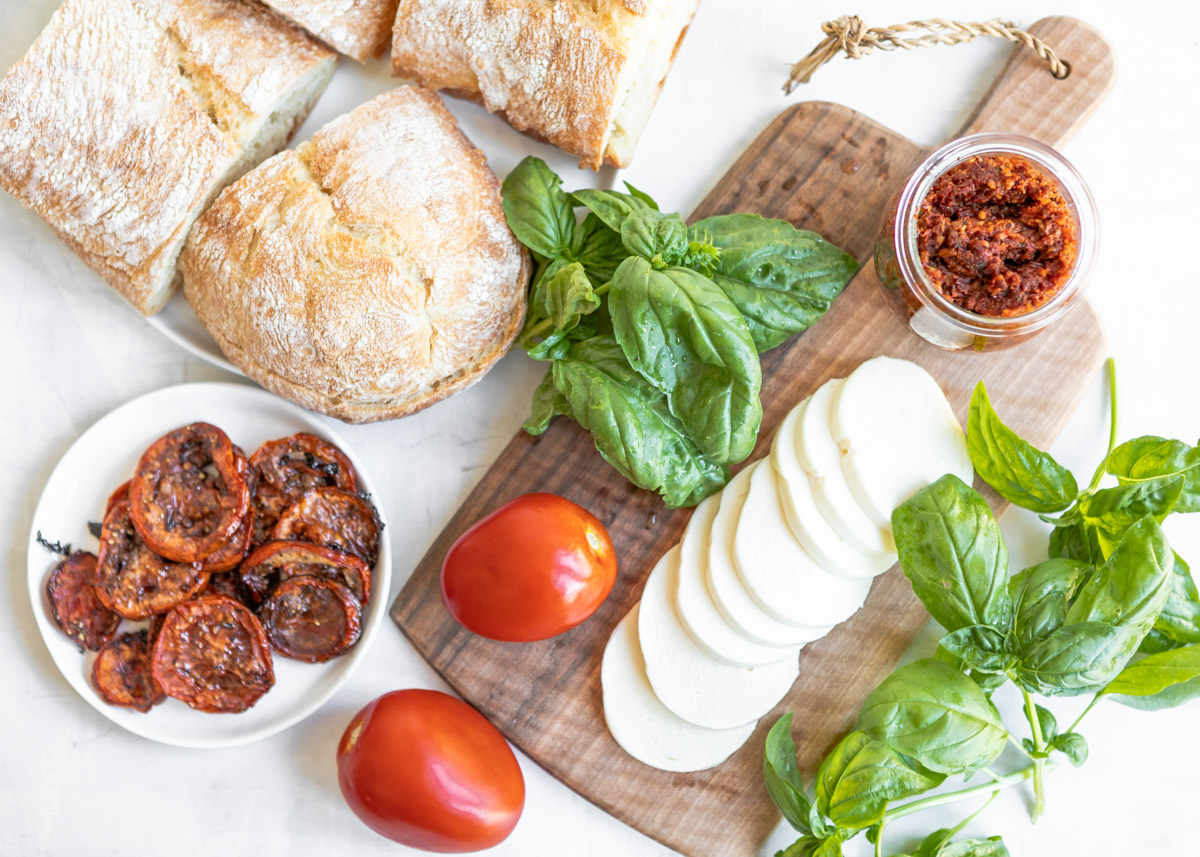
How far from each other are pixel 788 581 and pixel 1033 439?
2.49ft

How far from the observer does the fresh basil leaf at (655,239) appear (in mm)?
1843

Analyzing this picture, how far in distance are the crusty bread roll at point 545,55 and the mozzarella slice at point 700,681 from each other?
1171 millimetres

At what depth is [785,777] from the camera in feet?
6.53

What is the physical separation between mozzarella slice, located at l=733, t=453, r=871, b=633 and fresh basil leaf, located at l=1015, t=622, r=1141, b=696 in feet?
1.37

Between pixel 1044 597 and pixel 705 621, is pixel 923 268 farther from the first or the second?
pixel 705 621

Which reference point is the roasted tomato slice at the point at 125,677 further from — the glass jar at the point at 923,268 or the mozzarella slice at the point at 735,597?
the glass jar at the point at 923,268

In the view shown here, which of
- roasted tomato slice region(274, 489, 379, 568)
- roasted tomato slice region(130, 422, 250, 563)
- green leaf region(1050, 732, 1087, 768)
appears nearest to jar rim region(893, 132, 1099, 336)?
green leaf region(1050, 732, 1087, 768)

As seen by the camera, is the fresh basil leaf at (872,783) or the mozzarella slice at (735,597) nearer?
the fresh basil leaf at (872,783)

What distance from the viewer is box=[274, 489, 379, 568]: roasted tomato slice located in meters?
2.09

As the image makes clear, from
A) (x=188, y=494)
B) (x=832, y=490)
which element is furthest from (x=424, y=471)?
(x=832, y=490)

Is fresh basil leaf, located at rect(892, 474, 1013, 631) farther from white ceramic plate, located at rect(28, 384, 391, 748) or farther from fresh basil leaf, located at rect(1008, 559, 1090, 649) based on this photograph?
white ceramic plate, located at rect(28, 384, 391, 748)

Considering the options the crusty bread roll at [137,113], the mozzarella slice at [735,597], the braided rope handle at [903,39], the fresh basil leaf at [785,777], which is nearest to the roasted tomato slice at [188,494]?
the crusty bread roll at [137,113]

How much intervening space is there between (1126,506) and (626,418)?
1.18 m

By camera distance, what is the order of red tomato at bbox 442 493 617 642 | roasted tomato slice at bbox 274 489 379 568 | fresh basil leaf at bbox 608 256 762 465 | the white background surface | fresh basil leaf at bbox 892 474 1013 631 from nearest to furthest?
fresh basil leaf at bbox 608 256 762 465 < fresh basil leaf at bbox 892 474 1013 631 < red tomato at bbox 442 493 617 642 < roasted tomato slice at bbox 274 489 379 568 < the white background surface
